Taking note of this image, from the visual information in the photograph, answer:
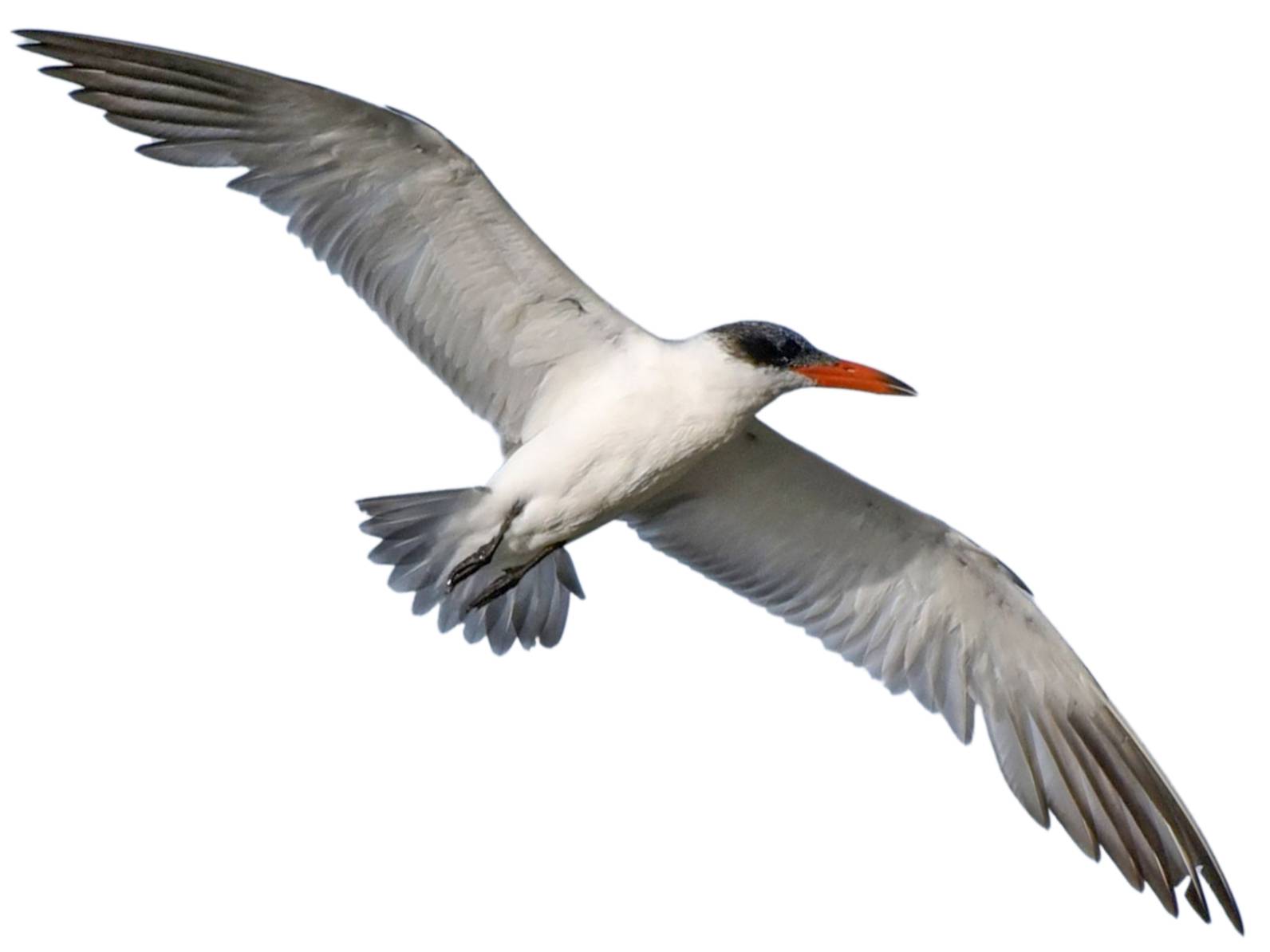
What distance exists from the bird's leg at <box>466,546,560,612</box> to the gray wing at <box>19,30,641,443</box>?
2.20 feet

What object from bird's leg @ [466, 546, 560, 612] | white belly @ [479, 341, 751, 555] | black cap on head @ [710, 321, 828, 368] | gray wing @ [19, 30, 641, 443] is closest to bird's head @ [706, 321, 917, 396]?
black cap on head @ [710, 321, 828, 368]

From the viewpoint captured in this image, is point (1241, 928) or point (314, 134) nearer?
point (314, 134)

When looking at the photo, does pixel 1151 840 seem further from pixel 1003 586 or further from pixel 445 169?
pixel 445 169

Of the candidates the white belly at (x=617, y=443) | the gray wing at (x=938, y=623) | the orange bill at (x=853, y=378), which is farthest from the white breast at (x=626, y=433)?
the gray wing at (x=938, y=623)

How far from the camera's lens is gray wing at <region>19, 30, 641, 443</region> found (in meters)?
7.74

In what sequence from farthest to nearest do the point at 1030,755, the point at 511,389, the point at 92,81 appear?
1. the point at 1030,755
2. the point at 511,389
3. the point at 92,81

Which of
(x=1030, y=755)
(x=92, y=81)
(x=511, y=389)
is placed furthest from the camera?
(x=1030, y=755)

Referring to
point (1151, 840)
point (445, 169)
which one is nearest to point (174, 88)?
point (445, 169)

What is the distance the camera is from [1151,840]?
8703 mm

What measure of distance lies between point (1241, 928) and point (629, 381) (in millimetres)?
Result: 3416

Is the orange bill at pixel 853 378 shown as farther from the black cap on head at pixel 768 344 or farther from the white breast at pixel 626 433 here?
the white breast at pixel 626 433

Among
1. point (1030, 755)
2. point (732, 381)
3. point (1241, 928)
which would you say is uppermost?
point (732, 381)

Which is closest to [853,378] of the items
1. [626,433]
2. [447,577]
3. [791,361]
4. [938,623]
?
[791,361]

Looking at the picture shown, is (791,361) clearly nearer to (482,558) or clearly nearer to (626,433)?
(626,433)
